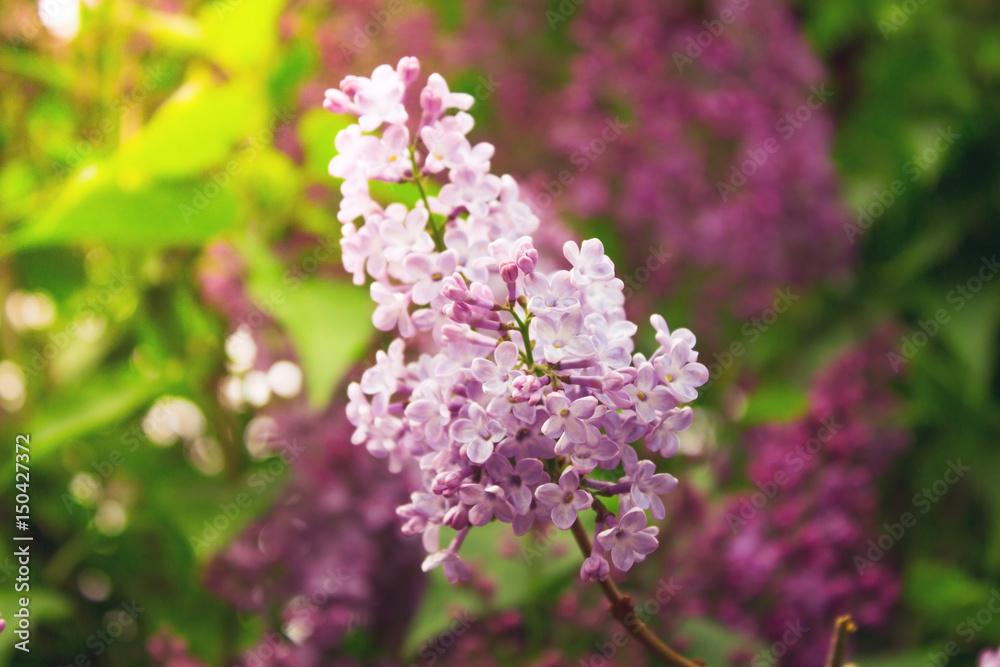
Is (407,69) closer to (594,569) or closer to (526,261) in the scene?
(526,261)

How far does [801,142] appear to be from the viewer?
1.32m

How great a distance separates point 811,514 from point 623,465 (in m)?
0.60

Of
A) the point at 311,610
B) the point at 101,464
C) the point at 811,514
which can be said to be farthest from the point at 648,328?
the point at 101,464
